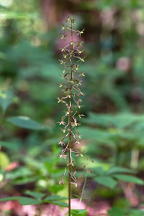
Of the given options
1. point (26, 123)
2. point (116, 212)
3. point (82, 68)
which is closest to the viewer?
point (116, 212)

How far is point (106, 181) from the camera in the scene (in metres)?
1.95

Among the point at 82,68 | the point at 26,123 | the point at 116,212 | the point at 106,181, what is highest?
the point at 82,68

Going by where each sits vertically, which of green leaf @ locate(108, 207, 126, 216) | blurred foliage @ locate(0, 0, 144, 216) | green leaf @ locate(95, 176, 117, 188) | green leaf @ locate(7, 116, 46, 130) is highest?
blurred foliage @ locate(0, 0, 144, 216)

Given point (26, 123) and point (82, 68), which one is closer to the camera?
point (26, 123)

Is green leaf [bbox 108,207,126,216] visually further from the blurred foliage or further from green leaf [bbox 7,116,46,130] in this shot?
the blurred foliage

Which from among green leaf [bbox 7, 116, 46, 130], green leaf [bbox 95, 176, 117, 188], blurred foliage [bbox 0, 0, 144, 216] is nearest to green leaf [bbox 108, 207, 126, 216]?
green leaf [bbox 95, 176, 117, 188]

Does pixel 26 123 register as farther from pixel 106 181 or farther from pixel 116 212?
pixel 116 212

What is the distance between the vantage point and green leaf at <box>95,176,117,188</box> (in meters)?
1.91

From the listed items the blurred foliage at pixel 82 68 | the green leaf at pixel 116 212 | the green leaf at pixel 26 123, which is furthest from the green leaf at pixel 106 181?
the blurred foliage at pixel 82 68

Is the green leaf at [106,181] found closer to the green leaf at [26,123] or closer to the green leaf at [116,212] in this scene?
the green leaf at [116,212]

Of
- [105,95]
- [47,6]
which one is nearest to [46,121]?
[105,95]

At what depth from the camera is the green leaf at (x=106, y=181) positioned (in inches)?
75.2

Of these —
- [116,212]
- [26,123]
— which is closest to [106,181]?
[116,212]

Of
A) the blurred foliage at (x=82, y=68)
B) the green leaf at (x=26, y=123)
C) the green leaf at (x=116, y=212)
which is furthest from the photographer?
the blurred foliage at (x=82, y=68)
